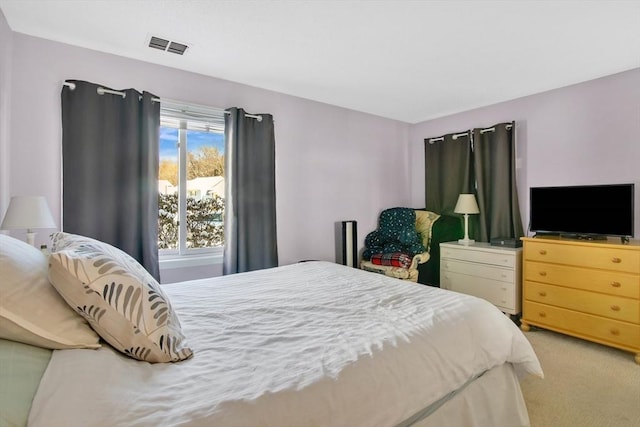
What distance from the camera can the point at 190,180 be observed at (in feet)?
10.2

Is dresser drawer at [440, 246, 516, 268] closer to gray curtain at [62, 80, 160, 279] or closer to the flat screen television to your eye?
the flat screen television

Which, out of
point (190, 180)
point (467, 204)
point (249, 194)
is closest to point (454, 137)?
point (467, 204)

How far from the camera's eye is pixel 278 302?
68.7 inches

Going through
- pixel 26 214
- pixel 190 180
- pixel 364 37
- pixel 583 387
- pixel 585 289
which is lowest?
pixel 583 387

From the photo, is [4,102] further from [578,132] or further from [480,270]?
[578,132]

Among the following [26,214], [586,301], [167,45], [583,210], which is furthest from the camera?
[583,210]

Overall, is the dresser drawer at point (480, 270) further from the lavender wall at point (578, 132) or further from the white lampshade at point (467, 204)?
the lavender wall at point (578, 132)

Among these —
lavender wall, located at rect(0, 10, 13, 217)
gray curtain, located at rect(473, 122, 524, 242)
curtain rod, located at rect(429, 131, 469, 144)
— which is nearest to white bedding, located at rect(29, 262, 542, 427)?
lavender wall, located at rect(0, 10, 13, 217)

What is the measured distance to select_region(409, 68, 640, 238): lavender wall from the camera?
2.86 m

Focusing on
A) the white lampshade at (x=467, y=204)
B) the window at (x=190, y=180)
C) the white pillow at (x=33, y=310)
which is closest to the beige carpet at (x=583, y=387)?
the white lampshade at (x=467, y=204)

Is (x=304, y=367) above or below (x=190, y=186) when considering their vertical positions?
below

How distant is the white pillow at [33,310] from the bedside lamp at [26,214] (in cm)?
105

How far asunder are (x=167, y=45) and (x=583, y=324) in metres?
4.04

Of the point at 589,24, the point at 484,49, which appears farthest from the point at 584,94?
the point at 484,49
